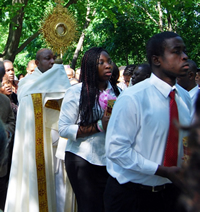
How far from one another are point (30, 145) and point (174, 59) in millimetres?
2626

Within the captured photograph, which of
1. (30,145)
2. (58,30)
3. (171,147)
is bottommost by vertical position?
(30,145)

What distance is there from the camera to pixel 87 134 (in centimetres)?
376

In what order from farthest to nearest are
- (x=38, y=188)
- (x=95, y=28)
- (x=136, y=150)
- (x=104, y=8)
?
1. (x=95, y=28)
2. (x=104, y=8)
3. (x=38, y=188)
4. (x=136, y=150)

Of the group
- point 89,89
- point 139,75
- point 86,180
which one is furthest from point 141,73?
point 86,180

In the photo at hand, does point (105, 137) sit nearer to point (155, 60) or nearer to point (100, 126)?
point (100, 126)

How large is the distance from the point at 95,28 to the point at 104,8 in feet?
7.89

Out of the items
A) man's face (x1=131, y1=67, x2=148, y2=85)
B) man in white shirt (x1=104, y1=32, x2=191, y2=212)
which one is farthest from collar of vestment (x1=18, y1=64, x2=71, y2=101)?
man in white shirt (x1=104, y1=32, x2=191, y2=212)

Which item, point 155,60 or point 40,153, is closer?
point 155,60

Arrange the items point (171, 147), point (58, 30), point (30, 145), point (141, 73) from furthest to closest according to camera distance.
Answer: point (58, 30)
point (141, 73)
point (30, 145)
point (171, 147)

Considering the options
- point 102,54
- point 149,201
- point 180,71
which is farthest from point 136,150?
point 102,54

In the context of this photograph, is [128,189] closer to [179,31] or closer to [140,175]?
[140,175]

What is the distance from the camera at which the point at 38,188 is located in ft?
15.7

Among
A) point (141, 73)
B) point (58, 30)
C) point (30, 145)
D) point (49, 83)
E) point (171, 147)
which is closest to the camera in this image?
point (171, 147)

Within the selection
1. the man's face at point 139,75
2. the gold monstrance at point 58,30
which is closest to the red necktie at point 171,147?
the man's face at point 139,75
